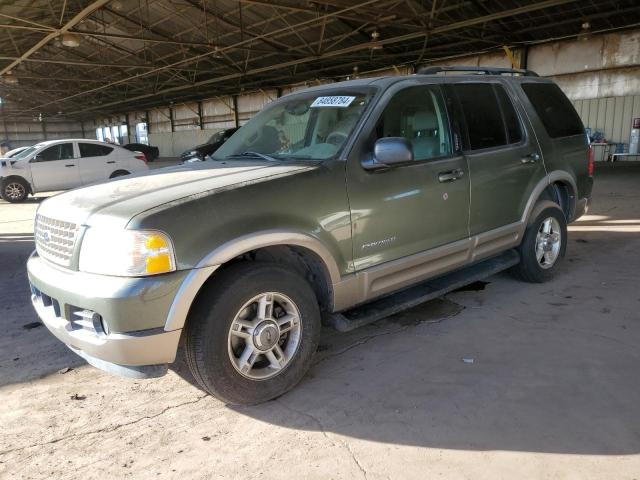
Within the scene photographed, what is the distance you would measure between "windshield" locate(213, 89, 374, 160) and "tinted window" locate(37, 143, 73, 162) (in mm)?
10865

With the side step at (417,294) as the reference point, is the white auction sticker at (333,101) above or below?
above

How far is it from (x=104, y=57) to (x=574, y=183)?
2413 centimetres

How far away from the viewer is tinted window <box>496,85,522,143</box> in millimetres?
4367

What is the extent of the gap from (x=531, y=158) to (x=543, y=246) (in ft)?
3.03

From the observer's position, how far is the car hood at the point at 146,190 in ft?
8.68

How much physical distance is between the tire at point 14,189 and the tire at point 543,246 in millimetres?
13085

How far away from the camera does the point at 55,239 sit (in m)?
2.95

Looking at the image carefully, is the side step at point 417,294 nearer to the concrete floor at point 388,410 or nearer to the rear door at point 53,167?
the concrete floor at point 388,410

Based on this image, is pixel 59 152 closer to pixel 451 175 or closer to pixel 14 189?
pixel 14 189

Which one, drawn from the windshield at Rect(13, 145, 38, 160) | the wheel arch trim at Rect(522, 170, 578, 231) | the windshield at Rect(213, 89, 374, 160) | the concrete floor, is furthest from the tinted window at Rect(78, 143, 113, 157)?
the wheel arch trim at Rect(522, 170, 578, 231)

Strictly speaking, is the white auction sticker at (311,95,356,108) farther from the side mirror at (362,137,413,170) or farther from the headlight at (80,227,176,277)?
the headlight at (80,227,176,277)

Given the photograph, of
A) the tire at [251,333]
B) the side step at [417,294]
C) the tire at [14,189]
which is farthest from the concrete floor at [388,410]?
the tire at [14,189]

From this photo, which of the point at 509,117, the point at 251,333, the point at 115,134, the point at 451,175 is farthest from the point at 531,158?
the point at 115,134

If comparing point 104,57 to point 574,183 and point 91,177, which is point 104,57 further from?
point 574,183
